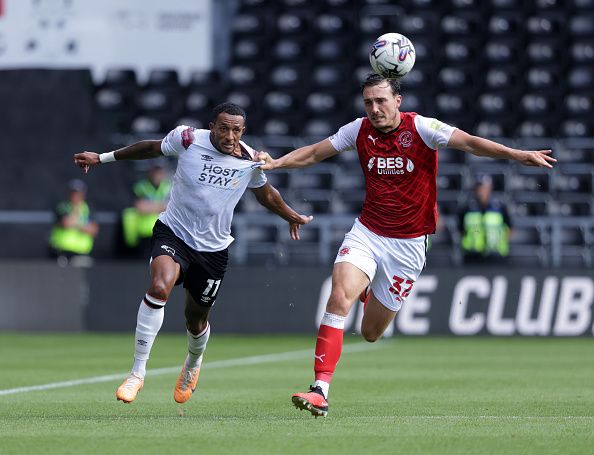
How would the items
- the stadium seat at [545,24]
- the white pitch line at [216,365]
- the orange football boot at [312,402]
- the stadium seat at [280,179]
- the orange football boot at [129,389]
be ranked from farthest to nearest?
the stadium seat at [545,24]
the stadium seat at [280,179]
the white pitch line at [216,365]
the orange football boot at [129,389]
the orange football boot at [312,402]

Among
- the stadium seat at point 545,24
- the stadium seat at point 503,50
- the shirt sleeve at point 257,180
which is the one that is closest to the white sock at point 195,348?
the shirt sleeve at point 257,180

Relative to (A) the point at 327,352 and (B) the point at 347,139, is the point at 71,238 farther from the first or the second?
(A) the point at 327,352

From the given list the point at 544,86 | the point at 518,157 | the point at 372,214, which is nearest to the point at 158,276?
the point at 372,214

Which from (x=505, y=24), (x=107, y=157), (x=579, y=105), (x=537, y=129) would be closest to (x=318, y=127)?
(x=537, y=129)

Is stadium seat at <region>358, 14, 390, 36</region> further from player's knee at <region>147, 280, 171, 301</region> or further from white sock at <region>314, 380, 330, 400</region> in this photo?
white sock at <region>314, 380, 330, 400</region>

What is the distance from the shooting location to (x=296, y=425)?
8461mm

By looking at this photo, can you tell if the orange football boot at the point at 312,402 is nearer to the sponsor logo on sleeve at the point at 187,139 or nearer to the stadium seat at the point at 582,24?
the sponsor logo on sleeve at the point at 187,139

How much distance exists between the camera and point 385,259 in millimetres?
9977

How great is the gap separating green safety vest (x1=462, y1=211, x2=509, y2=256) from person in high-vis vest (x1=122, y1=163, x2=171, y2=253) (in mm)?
4830

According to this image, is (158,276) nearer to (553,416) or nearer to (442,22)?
(553,416)

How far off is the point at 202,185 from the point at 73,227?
39.1 feet

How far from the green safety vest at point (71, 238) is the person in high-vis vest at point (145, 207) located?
2.19 ft

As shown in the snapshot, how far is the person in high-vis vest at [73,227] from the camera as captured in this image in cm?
2150

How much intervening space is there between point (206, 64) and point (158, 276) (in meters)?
15.9
